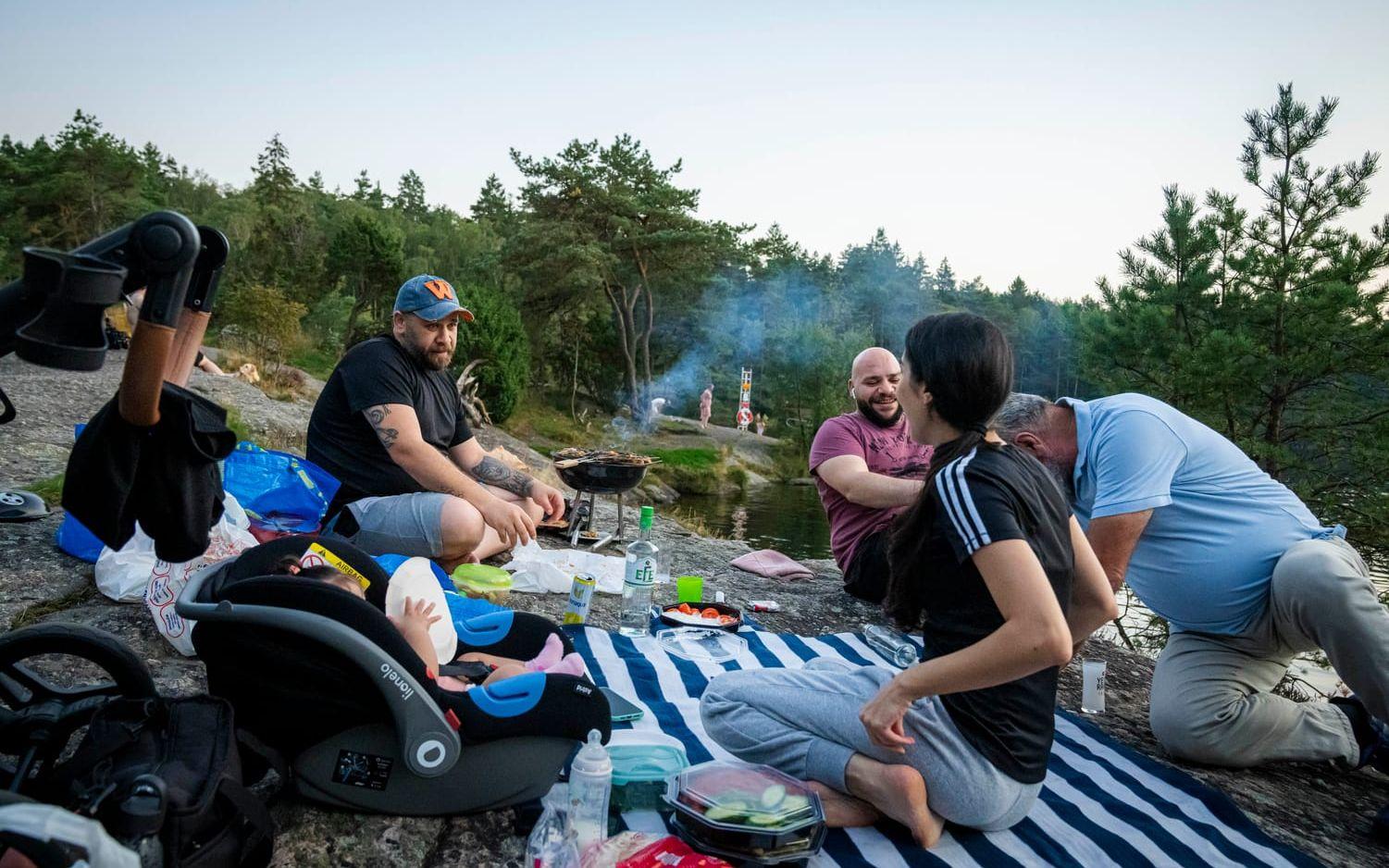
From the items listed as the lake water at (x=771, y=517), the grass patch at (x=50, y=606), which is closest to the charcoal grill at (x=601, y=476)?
the grass patch at (x=50, y=606)

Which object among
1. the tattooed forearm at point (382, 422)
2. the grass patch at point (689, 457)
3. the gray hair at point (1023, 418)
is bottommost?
the grass patch at point (689, 457)

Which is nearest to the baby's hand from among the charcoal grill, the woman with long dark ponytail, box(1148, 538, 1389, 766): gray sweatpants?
the woman with long dark ponytail

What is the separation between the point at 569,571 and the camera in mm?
4609

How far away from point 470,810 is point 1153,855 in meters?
1.83

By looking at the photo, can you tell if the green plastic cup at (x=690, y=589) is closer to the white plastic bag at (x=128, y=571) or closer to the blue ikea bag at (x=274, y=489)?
the blue ikea bag at (x=274, y=489)

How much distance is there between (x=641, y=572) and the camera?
387 cm

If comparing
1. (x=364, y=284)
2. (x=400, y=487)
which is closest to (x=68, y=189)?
(x=364, y=284)

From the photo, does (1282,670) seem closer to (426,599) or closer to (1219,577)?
(1219,577)

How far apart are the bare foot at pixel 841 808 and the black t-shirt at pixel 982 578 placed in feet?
1.22

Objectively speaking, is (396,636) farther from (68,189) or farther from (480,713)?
(68,189)

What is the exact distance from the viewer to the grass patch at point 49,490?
427 centimetres

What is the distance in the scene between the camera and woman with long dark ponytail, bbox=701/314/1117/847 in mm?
1776

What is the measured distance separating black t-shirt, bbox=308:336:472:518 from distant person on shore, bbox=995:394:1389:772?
120 inches

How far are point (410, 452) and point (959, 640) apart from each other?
2689mm
